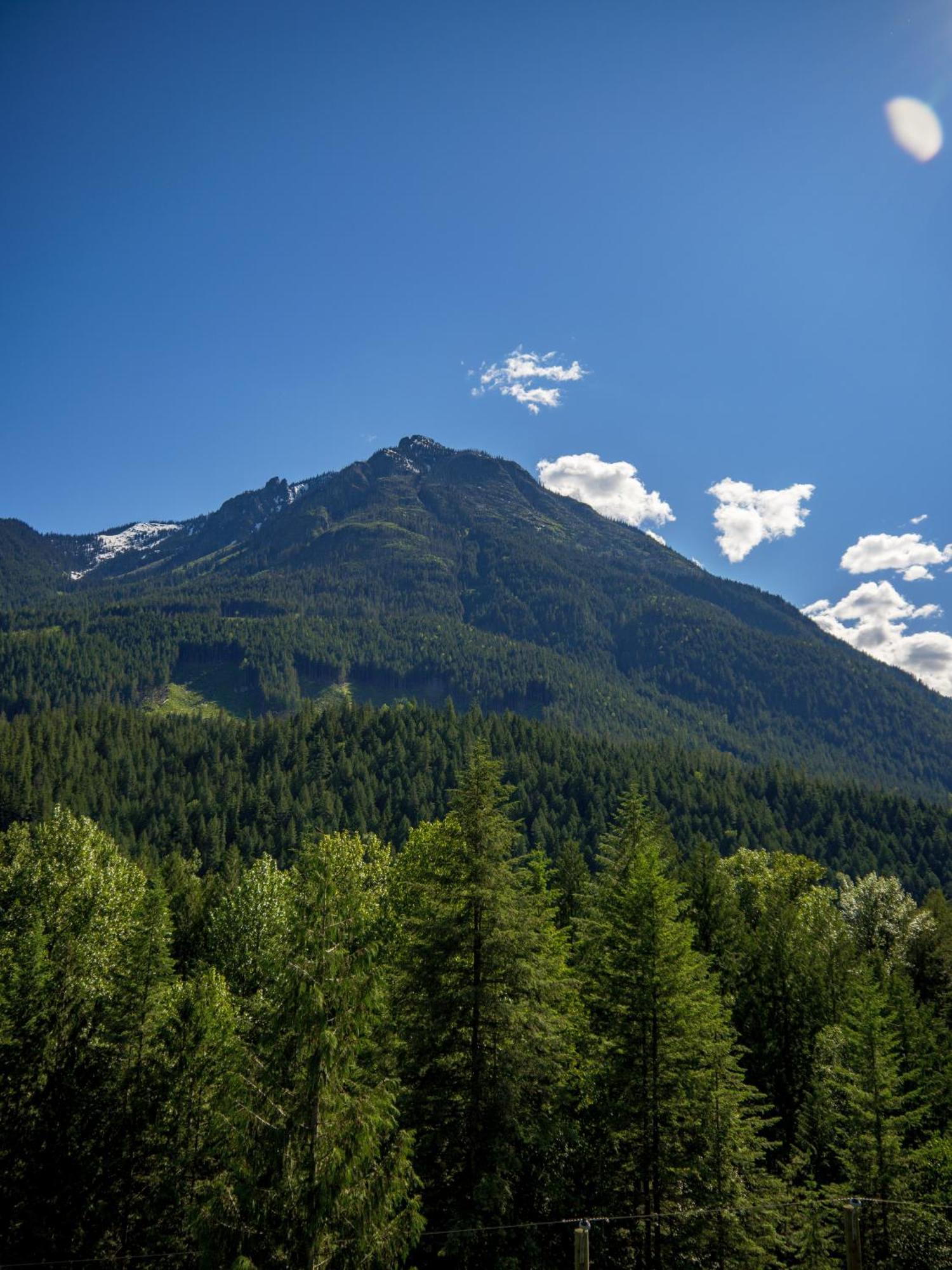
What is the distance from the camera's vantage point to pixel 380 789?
137m

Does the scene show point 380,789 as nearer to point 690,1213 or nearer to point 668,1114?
point 668,1114

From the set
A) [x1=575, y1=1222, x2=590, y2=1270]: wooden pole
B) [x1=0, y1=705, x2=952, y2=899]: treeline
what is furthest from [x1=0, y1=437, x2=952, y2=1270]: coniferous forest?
[x1=0, y1=705, x2=952, y2=899]: treeline

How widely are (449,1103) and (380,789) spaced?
395 feet

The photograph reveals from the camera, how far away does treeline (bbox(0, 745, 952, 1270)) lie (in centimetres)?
1405

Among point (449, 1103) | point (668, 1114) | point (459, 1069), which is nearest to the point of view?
point (449, 1103)

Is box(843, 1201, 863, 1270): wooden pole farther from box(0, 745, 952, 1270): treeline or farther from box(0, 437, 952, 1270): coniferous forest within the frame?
box(0, 745, 952, 1270): treeline

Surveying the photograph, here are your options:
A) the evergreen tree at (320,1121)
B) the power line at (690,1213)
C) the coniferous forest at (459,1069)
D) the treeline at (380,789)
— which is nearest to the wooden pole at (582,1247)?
the coniferous forest at (459,1069)

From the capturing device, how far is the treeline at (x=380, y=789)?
11706cm

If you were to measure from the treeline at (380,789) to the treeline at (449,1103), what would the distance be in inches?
3222

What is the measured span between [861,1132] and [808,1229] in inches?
223

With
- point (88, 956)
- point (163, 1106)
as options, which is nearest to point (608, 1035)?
point (163, 1106)

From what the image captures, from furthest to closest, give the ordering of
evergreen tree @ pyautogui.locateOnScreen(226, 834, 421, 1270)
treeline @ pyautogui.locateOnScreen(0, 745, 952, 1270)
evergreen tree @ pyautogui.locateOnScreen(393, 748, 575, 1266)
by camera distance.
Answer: evergreen tree @ pyautogui.locateOnScreen(393, 748, 575, 1266), treeline @ pyautogui.locateOnScreen(0, 745, 952, 1270), evergreen tree @ pyautogui.locateOnScreen(226, 834, 421, 1270)

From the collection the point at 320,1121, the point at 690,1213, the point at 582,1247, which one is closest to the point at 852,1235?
the point at 582,1247

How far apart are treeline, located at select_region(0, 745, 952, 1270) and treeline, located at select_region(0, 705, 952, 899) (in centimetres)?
8183
